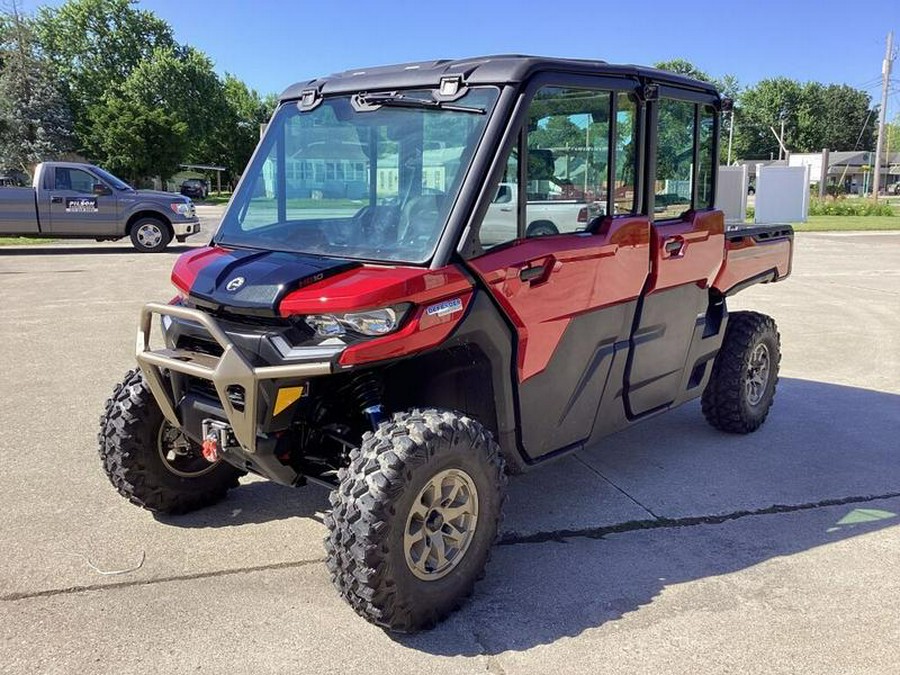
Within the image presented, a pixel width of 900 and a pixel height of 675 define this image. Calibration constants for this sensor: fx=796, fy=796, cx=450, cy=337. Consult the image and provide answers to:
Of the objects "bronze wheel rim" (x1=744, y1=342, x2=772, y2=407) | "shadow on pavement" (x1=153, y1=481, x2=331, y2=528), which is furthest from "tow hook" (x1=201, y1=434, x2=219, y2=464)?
"bronze wheel rim" (x1=744, y1=342, x2=772, y2=407)

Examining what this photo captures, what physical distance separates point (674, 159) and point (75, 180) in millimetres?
16262

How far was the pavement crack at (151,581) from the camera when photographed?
135 inches

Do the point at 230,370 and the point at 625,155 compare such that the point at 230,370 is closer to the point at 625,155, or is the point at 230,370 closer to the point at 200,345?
the point at 200,345

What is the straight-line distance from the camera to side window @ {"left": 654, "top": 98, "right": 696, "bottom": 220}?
14.4ft

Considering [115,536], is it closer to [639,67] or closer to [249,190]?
[249,190]

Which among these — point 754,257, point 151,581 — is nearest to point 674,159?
point 754,257

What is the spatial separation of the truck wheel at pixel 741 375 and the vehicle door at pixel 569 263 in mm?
1593

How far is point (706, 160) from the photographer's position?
4910 millimetres

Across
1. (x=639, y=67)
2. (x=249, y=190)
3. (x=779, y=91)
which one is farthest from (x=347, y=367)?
(x=779, y=91)

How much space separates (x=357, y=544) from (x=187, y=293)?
4.42ft

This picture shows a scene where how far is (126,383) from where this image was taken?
13.1 feet

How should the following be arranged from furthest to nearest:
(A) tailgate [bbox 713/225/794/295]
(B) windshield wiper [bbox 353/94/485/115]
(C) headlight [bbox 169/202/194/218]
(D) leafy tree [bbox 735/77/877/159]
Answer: (D) leafy tree [bbox 735/77/877/159]
(C) headlight [bbox 169/202/194/218]
(A) tailgate [bbox 713/225/794/295]
(B) windshield wiper [bbox 353/94/485/115]

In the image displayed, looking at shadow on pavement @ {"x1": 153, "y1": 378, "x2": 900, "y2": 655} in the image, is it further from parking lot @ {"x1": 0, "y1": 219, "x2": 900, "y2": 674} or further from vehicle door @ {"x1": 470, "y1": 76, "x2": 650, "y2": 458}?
vehicle door @ {"x1": 470, "y1": 76, "x2": 650, "y2": 458}

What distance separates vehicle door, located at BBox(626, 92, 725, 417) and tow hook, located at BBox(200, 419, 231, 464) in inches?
87.4
